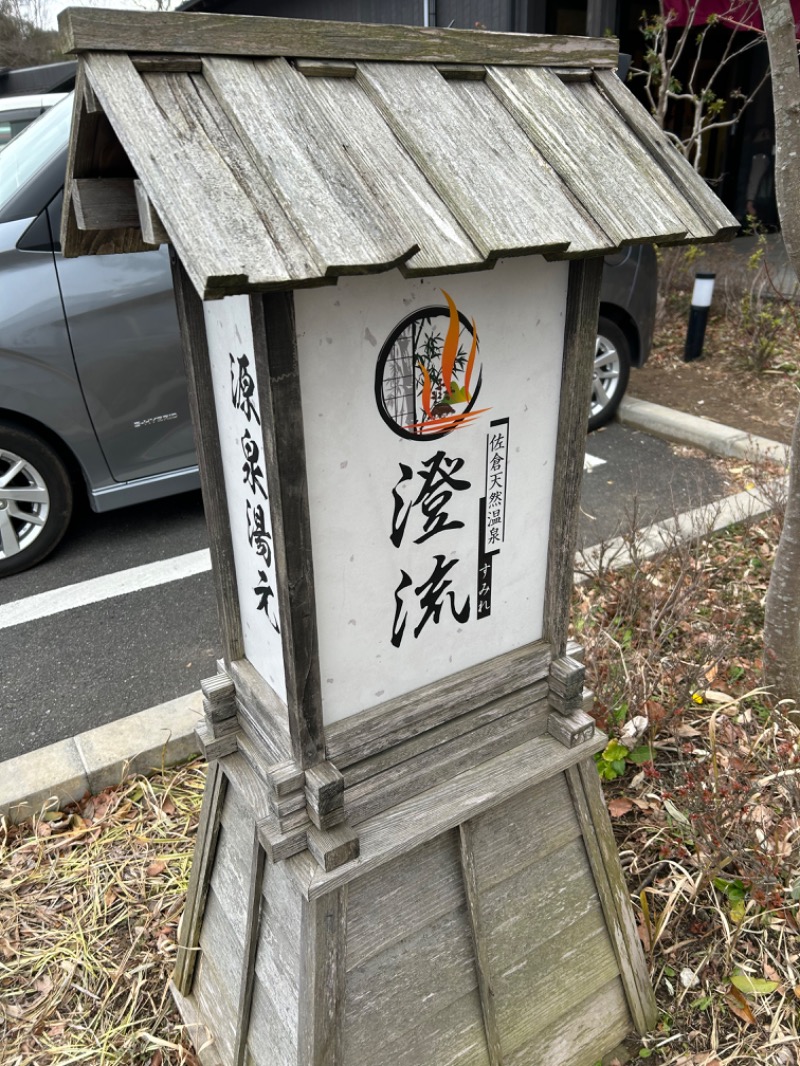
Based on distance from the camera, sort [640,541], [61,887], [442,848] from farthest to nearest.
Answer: [640,541]
[61,887]
[442,848]

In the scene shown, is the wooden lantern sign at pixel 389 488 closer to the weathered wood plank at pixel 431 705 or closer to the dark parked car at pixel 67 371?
the weathered wood plank at pixel 431 705

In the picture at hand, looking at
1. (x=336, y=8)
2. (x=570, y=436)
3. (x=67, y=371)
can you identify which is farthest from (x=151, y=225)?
(x=336, y=8)

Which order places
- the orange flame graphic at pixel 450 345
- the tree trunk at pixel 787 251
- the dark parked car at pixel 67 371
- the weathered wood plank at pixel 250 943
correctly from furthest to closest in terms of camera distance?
the dark parked car at pixel 67 371 < the tree trunk at pixel 787 251 < the weathered wood plank at pixel 250 943 < the orange flame graphic at pixel 450 345

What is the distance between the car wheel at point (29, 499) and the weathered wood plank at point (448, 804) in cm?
286

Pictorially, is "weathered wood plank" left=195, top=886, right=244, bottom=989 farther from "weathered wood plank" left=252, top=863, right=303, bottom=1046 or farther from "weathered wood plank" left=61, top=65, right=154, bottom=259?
"weathered wood plank" left=61, top=65, right=154, bottom=259

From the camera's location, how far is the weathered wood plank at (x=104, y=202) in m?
1.30

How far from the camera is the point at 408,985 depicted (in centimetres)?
155

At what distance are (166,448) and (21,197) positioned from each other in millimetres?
1271

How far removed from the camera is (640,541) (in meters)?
3.34

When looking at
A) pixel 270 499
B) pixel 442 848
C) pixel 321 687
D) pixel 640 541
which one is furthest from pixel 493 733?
pixel 640 541

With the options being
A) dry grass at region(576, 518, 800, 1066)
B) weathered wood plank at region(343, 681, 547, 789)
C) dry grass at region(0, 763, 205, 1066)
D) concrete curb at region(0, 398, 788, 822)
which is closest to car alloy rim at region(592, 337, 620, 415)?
dry grass at region(576, 518, 800, 1066)

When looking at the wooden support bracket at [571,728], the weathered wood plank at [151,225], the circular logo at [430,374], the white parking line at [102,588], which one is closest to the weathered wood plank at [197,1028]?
the wooden support bracket at [571,728]

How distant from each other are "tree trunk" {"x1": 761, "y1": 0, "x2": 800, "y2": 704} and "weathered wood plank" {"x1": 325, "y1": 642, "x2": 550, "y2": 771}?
1.24 metres

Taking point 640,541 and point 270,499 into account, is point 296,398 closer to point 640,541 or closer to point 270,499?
point 270,499
